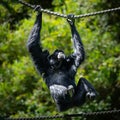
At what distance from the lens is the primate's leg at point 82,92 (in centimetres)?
628

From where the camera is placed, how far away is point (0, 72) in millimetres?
11523

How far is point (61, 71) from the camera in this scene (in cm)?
666

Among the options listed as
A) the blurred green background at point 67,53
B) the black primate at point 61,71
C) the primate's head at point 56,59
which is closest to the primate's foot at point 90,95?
the black primate at point 61,71

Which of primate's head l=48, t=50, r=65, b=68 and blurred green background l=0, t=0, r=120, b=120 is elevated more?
primate's head l=48, t=50, r=65, b=68

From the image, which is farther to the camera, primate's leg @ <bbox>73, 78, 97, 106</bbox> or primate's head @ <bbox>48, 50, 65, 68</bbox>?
primate's head @ <bbox>48, 50, 65, 68</bbox>

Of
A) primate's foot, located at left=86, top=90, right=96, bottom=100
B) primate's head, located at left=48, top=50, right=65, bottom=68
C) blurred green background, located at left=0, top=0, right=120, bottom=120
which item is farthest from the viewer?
blurred green background, located at left=0, top=0, right=120, bottom=120

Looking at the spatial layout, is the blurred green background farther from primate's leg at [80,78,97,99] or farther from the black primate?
primate's leg at [80,78,97,99]

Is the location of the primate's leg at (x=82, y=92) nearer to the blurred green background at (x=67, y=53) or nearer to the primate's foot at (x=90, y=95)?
the primate's foot at (x=90, y=95)

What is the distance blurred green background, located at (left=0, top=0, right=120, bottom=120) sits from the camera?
1051cm

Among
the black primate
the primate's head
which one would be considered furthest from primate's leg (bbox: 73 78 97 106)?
the primate's head

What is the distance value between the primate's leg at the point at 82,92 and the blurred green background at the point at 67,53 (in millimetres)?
3699

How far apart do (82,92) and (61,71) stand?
512 millimetres

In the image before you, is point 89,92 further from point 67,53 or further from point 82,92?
point 67,53

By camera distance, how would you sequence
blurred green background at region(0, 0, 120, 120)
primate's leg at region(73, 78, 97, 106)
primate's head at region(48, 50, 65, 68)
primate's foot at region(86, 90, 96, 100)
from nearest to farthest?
primate's foot at region(86, 90, 96, 100), primate's leg at region(73, 78, 97, 106), primate's head at region(48, 50, 65, 68), blurred green background at region(0, 0, 120, 120)
